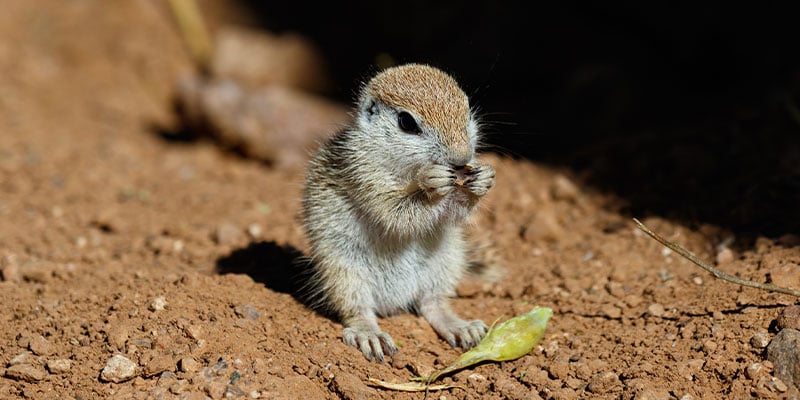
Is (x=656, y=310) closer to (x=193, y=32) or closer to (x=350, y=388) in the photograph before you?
(x=350, y=388)

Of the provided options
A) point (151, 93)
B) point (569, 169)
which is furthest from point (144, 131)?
point (569, 169)

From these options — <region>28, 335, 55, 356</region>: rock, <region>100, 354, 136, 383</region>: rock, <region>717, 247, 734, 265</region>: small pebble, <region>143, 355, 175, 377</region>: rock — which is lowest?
<region>28, 335, 55, 356</region>: rock

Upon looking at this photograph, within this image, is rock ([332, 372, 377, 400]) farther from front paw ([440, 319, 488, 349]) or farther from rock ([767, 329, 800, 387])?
rock ([767, 329, 800, 387])

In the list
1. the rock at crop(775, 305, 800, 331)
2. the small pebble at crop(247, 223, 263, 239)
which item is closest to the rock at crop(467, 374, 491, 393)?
A: the rock at crop(775, 305, 800, 331)

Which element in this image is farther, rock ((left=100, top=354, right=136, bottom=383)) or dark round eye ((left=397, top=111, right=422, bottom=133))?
dark round eye ((left=397, top=111, right=422, bottom=133))

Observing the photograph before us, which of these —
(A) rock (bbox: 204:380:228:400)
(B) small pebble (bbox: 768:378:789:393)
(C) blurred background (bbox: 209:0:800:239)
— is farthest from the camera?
(C) blurred background (bbox: 209:0:800:239)

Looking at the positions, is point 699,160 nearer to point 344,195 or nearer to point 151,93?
point 344,195
